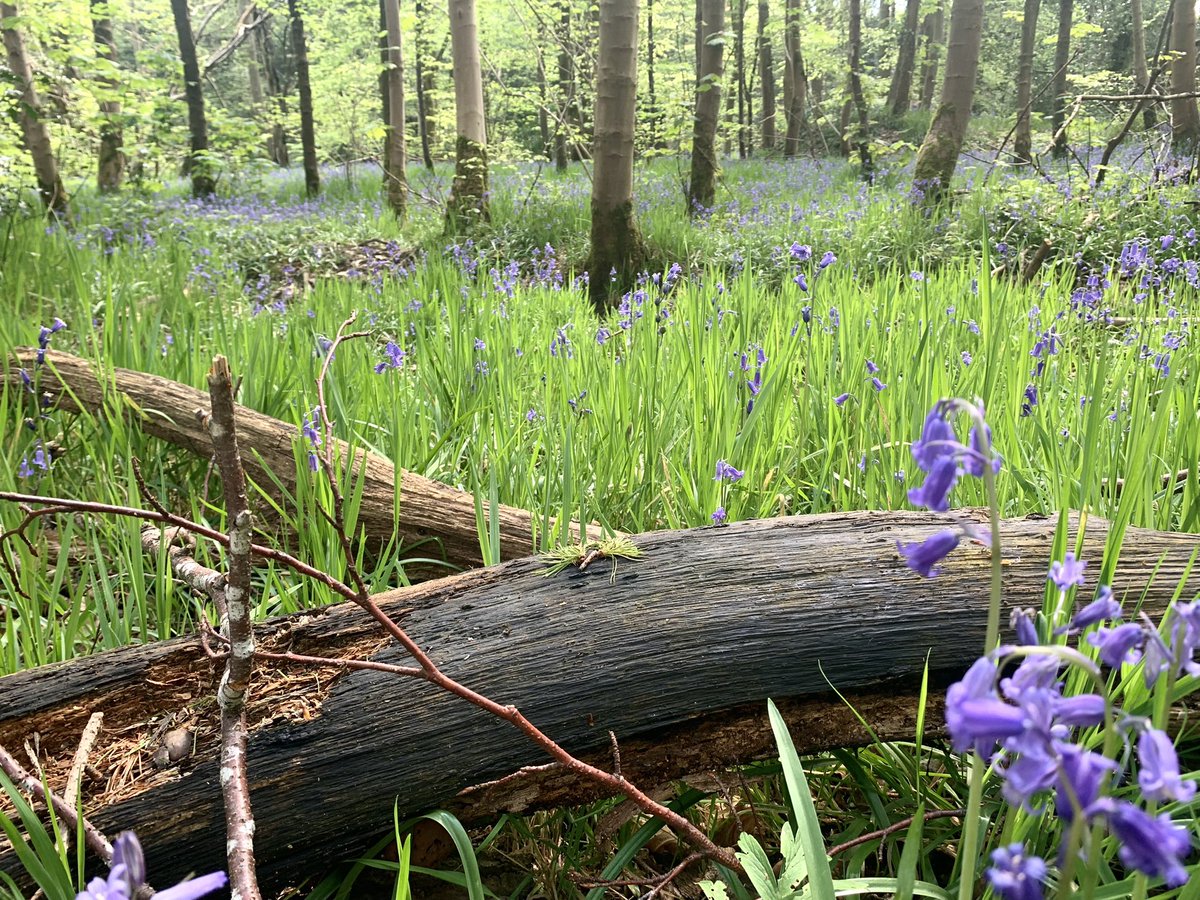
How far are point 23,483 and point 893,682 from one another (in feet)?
8.07

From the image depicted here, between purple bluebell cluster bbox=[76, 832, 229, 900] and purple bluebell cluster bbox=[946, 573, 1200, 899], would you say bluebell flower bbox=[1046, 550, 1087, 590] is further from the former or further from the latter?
purple bluebell cluster bbox=[76, 832, 229, 900]

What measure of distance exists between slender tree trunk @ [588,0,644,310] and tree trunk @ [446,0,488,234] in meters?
2.52

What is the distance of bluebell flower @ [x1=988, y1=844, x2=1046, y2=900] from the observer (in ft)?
1.28

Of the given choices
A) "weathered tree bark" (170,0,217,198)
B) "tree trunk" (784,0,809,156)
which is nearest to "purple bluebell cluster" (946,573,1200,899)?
"weathered tree bark" (170,0,217,198)

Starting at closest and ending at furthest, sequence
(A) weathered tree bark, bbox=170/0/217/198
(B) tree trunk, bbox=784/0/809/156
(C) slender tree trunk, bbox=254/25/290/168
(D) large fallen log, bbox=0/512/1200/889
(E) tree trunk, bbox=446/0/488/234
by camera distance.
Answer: (D) large fallen log, bbox=0/512/1200/889 → (E) tree trunk, bbox=446/0/488/234 → (A) weathered tree bark, bbox=170/0/217/198 → (B) tree trunk, bbox=784/0/809/156 → (C) slender tree trunk, bbox=254/25/290/168

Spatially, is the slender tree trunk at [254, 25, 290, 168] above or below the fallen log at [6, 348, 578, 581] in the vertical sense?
above

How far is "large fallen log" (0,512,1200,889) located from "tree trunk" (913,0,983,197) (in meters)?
7.40

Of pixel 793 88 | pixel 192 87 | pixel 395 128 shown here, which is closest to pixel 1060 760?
pixel 395 128

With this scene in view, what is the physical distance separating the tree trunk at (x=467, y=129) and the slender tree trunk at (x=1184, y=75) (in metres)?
8.08

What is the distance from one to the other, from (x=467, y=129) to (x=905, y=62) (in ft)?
64.4

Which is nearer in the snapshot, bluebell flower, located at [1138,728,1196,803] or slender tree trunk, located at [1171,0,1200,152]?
bluebell flower, located at [1138,728,1196,803]

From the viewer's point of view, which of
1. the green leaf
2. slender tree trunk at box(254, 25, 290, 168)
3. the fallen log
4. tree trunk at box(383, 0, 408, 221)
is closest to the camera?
the green leaf

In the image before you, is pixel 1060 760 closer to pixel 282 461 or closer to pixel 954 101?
pixel 282 461

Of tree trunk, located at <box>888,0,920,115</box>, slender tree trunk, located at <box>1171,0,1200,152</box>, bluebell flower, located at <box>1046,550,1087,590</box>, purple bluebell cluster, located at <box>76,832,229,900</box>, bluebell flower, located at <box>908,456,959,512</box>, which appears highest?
tree trunk, located at <box>888,0,920,115</box>
